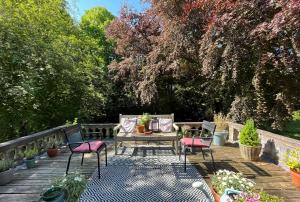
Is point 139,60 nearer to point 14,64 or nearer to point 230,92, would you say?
point 230,92

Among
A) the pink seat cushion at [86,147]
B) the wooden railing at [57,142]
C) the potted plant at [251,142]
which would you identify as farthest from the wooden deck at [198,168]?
the pink seat cushion at [86,147]

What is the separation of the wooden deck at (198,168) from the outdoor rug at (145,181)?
352 mm

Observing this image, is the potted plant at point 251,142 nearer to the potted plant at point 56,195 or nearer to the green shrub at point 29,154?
the potted plant at point 56,195

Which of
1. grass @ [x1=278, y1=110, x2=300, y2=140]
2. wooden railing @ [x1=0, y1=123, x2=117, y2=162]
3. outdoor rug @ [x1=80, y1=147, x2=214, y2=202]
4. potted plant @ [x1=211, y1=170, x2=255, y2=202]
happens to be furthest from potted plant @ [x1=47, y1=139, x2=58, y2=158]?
grass @ [x1=278, y1=110, x2=300, y2=140]

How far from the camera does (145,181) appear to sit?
12.8 feet

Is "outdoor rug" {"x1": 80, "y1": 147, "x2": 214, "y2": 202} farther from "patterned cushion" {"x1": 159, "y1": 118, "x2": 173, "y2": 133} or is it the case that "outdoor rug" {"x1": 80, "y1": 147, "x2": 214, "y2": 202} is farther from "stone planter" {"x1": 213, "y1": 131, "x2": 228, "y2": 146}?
"stone planter" {"x1": 213, "y1": 131, "x2": 228, "y2": 146}

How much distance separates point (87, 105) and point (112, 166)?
12.0ft

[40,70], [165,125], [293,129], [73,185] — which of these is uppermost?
[40,70]

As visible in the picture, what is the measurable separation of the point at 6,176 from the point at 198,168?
3167 mm

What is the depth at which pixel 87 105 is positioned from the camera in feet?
26.1

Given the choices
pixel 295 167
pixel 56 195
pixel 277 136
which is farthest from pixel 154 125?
pixel 56 195

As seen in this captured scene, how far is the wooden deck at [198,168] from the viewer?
344cm

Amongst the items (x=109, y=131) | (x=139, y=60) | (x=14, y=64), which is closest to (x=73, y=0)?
(x=139, y=60)

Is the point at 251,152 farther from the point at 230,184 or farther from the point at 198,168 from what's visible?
the point at 230,184
